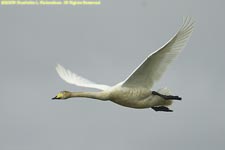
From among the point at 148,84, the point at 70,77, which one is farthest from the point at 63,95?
the point at 70,77

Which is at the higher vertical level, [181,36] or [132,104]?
[181,36]

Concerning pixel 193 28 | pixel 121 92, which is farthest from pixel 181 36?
pixel 121 92

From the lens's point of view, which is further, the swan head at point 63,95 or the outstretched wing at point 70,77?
the outstretched wing at point 70,77

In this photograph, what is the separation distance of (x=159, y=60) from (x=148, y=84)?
91cm

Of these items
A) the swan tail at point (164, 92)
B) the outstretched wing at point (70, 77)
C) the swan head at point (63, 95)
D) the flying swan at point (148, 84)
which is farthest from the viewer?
the outstretched wing at point (70, 77)

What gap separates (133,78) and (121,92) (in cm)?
66

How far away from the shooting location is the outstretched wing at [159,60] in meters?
27.9

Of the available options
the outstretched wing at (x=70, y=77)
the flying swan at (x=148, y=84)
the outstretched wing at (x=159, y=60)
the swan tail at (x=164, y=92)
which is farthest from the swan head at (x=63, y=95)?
the swan tail at (x=164, y=92)

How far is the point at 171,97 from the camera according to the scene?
94.8ft

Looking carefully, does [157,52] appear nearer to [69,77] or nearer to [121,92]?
[121,92]

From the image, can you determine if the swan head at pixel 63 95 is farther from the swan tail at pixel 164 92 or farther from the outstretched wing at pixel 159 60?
the swan tail at pixel 164 92

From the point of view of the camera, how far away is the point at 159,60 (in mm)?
28312

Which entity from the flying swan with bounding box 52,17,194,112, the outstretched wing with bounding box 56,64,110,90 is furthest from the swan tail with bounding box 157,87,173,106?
the outstretched wing with bounding box 56,64,110,90

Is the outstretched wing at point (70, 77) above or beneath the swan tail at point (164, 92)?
above
